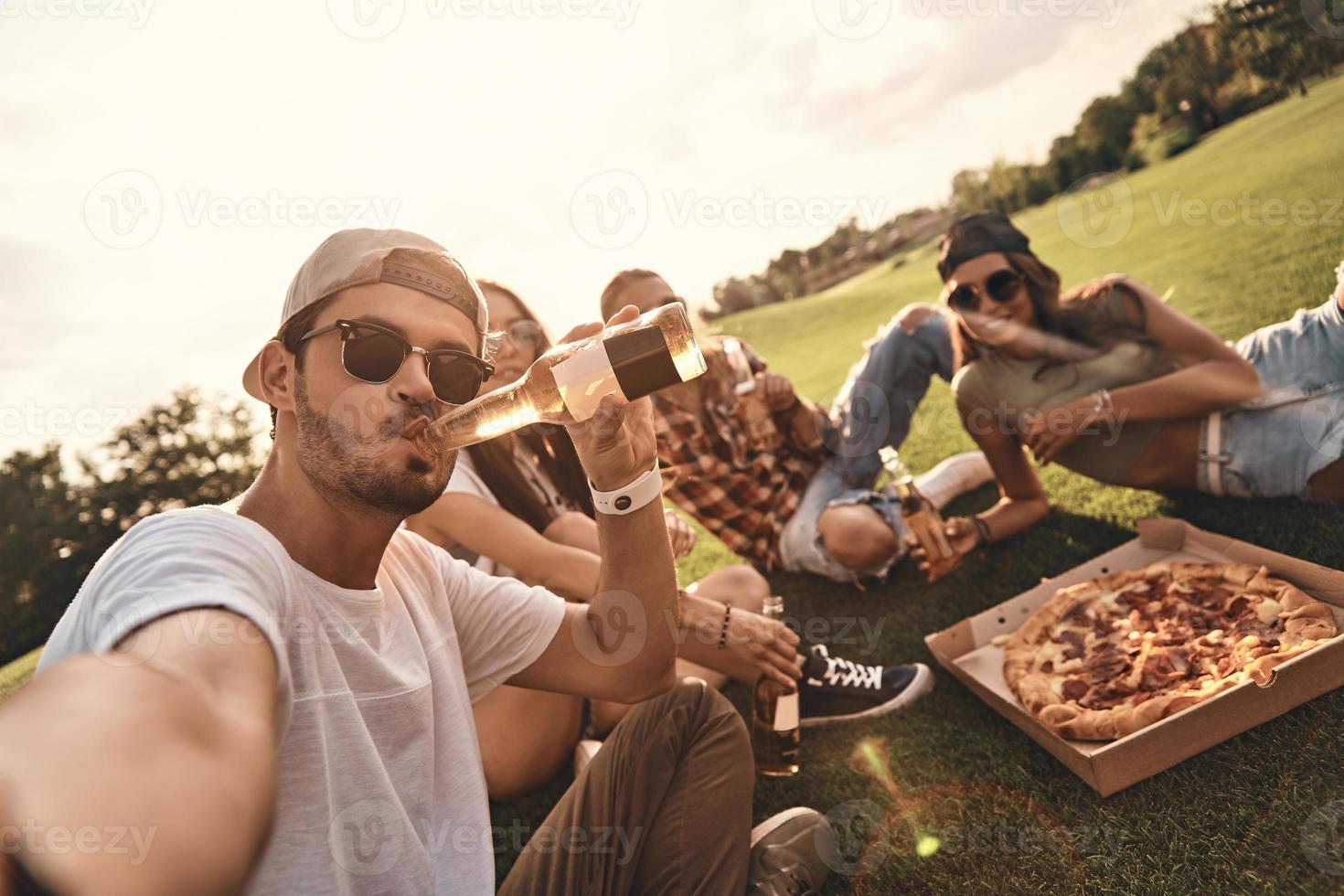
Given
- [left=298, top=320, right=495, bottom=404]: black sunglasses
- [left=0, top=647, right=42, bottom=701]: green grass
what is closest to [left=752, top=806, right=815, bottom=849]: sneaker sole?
[left=298, top=320, right=495, bottom=404]: black sunglasses

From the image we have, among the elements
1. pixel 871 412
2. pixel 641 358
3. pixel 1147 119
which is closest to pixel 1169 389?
pixel 871 412

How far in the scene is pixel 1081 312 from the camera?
4527mm

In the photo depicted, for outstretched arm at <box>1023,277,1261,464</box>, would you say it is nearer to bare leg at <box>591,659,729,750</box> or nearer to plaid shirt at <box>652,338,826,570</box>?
plaid shirt at <box>652,338,826,570</box>

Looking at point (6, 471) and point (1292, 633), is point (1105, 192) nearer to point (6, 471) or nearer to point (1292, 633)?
point (1292, 633)

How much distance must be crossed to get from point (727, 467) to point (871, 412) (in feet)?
4.36

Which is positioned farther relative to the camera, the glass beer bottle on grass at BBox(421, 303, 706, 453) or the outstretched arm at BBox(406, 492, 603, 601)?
the outstretched arm at BBox(406, 492, 603, 601)

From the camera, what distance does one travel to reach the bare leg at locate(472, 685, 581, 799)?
3494 mm

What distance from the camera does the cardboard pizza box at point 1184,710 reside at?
2521 millimetres

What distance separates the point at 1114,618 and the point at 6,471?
3739 cm

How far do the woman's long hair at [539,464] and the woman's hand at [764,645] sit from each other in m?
1.15

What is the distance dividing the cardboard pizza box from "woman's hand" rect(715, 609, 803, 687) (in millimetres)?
831

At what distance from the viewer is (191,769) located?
0.94 meters

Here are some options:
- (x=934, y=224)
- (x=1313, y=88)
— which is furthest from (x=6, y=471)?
(x=934, y=224)

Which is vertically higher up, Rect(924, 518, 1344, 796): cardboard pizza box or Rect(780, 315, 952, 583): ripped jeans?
Rect(780, 315, 952, 583): ripped jeans
